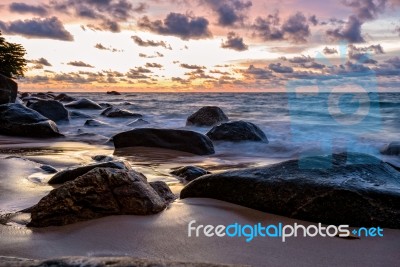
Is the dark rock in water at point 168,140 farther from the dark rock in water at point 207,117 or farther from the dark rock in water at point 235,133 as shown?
the dark rock in water at point 207,117

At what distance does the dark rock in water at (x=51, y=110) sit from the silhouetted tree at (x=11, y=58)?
5.43 m

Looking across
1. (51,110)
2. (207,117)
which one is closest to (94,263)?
(207,117)

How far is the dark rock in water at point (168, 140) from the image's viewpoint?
320 inches

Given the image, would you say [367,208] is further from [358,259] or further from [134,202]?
[134,202]

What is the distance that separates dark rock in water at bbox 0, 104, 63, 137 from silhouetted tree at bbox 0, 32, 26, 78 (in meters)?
9.81

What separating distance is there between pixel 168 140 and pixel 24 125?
4078mm

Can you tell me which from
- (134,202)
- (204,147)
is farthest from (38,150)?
(134,202)

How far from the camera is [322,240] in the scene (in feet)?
9.15

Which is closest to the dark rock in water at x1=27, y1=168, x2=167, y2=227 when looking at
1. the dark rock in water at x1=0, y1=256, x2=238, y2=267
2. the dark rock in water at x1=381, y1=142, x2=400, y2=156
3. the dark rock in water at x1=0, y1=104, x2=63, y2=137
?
the dark rock in water at x1=0, y1=256, x2=238, y2=267

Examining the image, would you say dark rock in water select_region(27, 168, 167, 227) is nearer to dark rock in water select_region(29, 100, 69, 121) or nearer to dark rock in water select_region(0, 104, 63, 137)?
dark rock in water select_region(0, 104, 63, 137)

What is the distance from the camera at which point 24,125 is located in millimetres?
10000

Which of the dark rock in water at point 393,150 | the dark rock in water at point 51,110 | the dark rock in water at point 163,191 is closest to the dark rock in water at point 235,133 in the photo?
the dark rock in water at point 393,150

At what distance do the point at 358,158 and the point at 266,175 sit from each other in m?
1.23

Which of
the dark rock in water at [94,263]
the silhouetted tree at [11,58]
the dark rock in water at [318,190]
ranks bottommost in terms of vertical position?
the dark rock in water at [318,190]
